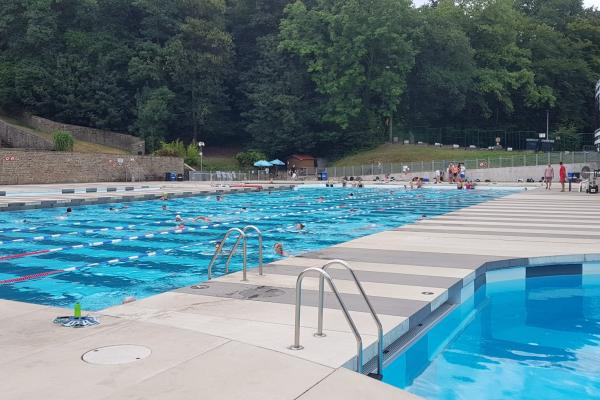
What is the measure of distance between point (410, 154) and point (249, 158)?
1782 cm

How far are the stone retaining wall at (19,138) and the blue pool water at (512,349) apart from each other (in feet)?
163

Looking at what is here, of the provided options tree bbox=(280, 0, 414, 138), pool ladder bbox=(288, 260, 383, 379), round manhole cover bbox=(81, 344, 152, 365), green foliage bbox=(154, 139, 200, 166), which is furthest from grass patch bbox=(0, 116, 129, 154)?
pool ladder bbox=(288, 260, 383, 379)

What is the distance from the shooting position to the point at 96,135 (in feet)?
202

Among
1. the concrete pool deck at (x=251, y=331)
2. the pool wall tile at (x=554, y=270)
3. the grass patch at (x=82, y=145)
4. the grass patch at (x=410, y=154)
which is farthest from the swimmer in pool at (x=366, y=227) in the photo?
the grass patch at (x=82, y=145)

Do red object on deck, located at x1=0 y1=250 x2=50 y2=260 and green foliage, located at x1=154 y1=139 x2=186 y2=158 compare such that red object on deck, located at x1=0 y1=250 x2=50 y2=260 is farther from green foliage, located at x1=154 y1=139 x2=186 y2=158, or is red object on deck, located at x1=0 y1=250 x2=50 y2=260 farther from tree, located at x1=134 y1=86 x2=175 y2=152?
tree, located at x1=134 y1=86 x2=175 y2=152

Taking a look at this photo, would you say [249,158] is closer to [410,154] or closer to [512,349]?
[410,154]

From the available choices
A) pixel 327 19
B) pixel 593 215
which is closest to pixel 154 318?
pixel 593 215

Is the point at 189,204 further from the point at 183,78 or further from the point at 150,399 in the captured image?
the point at 183,78

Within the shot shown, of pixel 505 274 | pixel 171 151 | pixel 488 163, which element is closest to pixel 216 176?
pixel 171 151

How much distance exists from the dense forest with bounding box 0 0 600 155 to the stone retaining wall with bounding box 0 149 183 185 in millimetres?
14689

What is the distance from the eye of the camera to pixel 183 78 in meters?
65.4

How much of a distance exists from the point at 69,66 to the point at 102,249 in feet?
186

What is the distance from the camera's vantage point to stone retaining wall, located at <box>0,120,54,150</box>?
171ft

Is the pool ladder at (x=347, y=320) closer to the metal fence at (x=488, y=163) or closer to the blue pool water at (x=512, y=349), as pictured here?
the blue pool water at (x=512, y=349)
